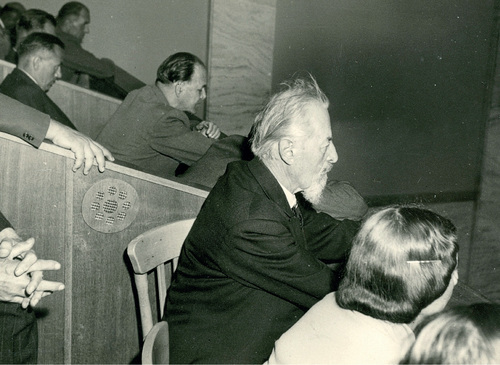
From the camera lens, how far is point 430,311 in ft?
4.12

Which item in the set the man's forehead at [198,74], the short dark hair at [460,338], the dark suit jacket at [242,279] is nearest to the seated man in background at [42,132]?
the dark suit jacket at [242,279]

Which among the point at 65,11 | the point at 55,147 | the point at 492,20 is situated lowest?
the point at 55,147

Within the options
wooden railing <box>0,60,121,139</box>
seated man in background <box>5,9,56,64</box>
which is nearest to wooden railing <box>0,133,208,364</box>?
wooden railing <box>0,60,121,139</box>

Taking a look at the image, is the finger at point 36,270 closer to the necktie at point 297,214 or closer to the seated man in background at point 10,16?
the necktie at point 297,214

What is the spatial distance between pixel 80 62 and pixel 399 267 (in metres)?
5.13

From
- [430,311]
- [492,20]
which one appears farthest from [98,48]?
[430,311]

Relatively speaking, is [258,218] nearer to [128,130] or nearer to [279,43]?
[128,130]

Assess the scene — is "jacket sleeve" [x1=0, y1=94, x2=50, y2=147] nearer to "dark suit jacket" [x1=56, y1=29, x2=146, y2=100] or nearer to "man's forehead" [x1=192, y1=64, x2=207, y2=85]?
"man's forehead" [x1=192, y1=64, x2=207, y2=85]

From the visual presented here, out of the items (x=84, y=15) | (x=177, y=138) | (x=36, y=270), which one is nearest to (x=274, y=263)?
(x=36, y=270)

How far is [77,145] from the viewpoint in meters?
1.91

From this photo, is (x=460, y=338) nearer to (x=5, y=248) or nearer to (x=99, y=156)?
(x=5, y=248)

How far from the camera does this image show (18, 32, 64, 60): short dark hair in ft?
13.1

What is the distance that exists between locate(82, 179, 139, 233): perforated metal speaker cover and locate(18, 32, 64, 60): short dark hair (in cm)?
246

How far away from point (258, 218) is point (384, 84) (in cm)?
286
